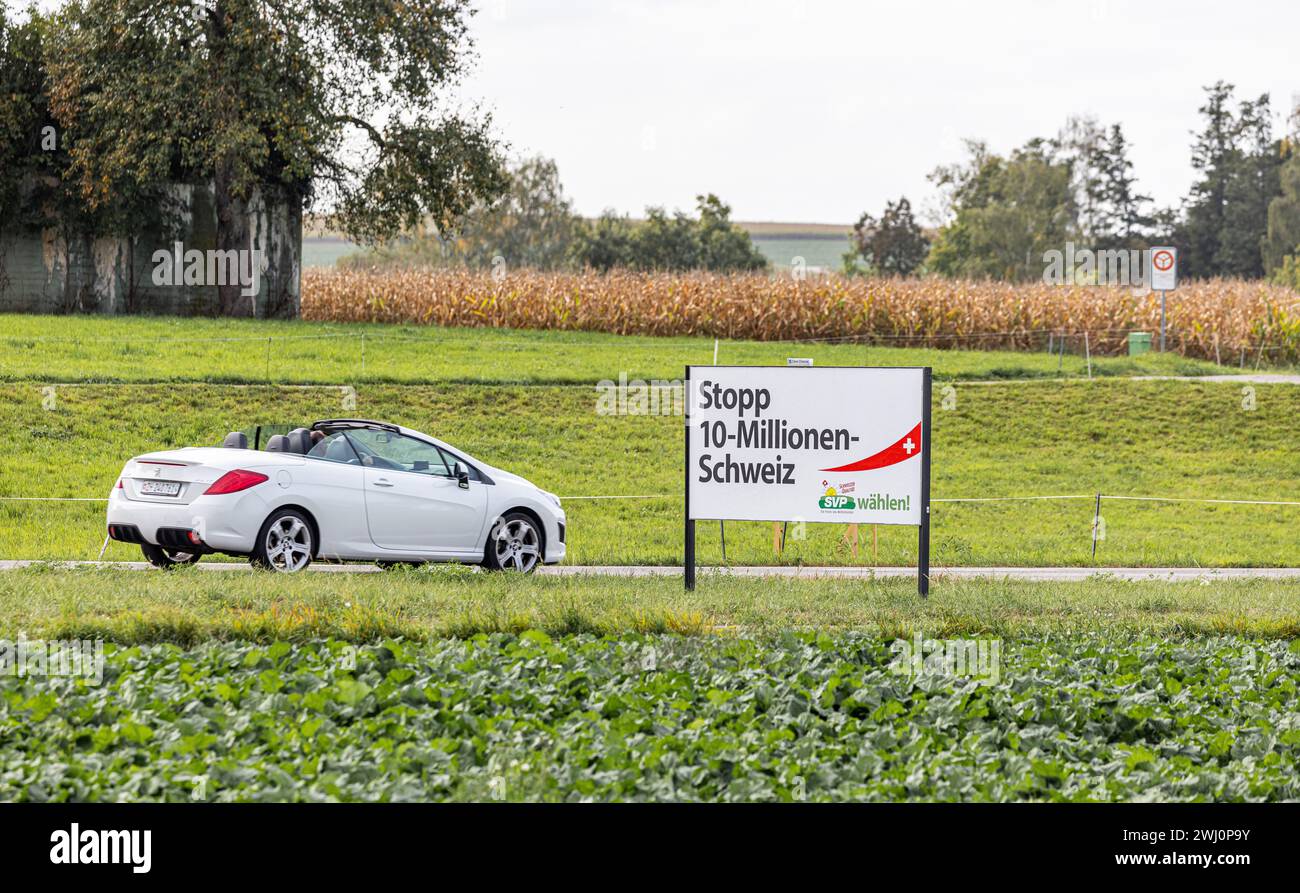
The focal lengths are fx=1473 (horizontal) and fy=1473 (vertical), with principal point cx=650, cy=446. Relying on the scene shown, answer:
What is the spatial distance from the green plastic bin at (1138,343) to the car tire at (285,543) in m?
27.0

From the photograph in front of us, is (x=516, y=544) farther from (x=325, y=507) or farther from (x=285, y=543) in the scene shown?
(x=285, y=543)

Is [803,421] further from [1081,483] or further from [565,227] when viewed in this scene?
[565,227]

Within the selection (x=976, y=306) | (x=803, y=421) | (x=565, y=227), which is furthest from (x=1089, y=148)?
(x=803, y=421)

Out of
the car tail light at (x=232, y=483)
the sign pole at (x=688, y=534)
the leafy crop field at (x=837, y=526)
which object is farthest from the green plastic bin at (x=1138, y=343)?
the car tail light at (x=232, y=483)

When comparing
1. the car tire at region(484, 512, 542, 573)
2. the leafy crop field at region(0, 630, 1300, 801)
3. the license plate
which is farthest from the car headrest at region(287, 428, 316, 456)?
the leafy crop field at region(0, 630, 1300, 801)

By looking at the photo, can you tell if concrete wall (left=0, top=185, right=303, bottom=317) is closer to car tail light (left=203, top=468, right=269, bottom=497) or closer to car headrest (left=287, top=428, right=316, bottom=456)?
car headrest (left=287, top=428, right=316, bottom=456)

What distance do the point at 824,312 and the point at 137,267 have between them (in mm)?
17332

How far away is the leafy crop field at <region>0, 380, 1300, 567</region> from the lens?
59.2 feet

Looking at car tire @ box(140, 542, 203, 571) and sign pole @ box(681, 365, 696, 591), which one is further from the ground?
sign pole @ box(681, 365, 696, 591)

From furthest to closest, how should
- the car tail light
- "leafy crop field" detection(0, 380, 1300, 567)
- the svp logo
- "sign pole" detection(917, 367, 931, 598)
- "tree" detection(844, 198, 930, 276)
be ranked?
"tree" detection(844, 198, 930, 276), "leafy crop field" detection(0, 380, 1300, 567), the car tail light, the svp logo, "sign pole" detection(917, 367, 931, 598)

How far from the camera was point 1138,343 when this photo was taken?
119ft

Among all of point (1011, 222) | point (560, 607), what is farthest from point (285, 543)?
point (1011, 222)

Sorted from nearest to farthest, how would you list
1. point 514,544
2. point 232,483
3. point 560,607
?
point 560,607, point 232,483, point 514,544

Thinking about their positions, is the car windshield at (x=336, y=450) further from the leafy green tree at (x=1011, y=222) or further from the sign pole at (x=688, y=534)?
the leafy green tree at (x=1011, y=222)
